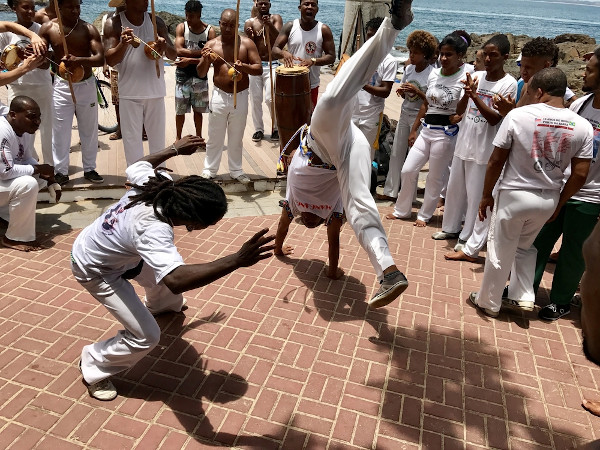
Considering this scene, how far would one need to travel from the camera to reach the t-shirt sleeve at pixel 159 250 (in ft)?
8.60

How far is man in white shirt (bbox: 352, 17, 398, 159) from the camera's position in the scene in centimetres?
604

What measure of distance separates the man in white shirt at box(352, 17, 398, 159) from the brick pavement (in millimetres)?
2297

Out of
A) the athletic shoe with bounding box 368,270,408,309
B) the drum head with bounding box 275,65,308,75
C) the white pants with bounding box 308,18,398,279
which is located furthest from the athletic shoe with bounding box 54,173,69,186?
the athletic shoe with bounding box 368,270,408,309

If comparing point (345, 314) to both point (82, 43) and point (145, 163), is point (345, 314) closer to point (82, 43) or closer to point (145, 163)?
point (145, 163)

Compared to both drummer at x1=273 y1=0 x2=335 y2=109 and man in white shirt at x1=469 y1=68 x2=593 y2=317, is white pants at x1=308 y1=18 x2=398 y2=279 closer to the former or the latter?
man in white shirt at x1=469 y1=68 x2=593 y2=317

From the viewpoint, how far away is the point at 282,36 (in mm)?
7051

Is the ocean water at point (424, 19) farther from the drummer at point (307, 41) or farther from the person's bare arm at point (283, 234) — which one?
the person's bare arm at point (283, 234)

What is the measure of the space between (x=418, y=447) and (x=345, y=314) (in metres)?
1.43

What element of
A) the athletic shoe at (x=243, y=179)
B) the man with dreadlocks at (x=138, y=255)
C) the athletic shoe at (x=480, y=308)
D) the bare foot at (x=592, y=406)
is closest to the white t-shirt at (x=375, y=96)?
the athletic shoe at (x=243, y=179)

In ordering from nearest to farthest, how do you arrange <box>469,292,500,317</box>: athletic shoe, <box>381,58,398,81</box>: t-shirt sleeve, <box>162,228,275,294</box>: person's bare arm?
<box>162,228,275,294</box>: person's bare arm → <box>469,292,500,317</box>: athletic shoe → <box>381,58,398,81</box>: t-shirt sleeve

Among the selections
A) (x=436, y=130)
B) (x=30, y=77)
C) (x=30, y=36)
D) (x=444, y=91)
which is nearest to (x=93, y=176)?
(x=30, y=77)

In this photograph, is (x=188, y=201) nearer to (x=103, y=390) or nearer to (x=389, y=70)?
(x=103, y=390)

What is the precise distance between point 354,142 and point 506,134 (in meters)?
1.17

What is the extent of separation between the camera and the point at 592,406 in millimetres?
3359
